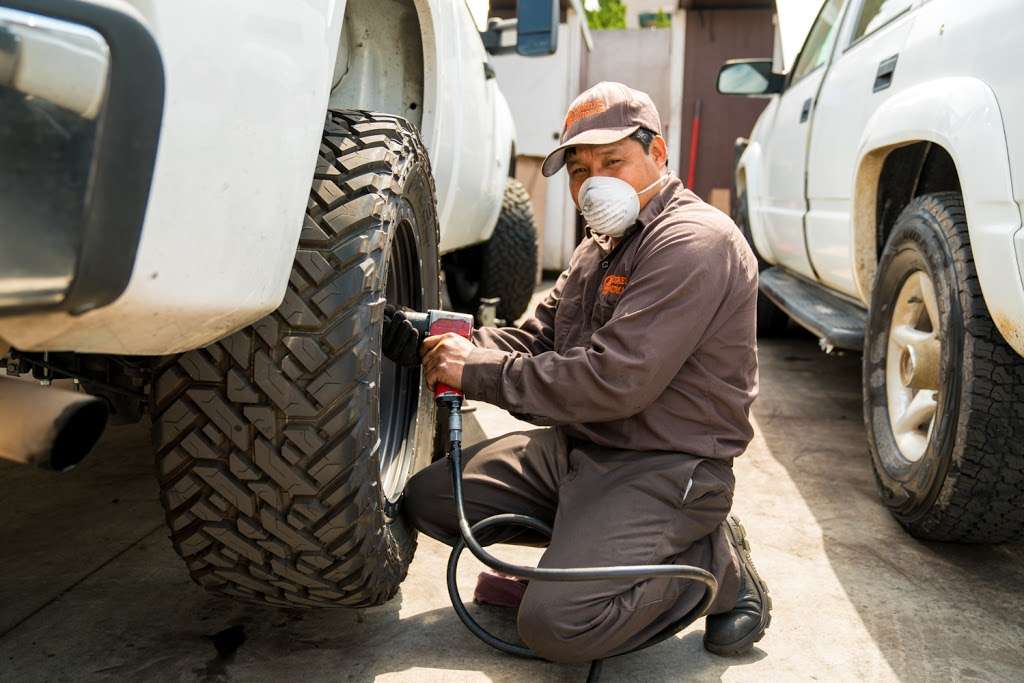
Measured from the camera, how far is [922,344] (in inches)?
101

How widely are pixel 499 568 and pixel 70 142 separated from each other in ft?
3.80

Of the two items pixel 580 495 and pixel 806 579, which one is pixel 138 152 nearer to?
pixel 580 495

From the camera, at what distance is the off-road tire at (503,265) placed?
493 centimetres

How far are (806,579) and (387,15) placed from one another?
5.95ft

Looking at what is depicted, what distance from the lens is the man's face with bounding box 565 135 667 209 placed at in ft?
7.11

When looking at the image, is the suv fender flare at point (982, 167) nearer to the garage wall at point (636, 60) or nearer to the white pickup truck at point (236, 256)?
the white pickup truck at point (236, 256)

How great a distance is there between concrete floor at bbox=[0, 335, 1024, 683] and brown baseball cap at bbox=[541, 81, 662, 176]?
1.10 metres

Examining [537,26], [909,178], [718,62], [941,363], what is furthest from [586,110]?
[718,62]

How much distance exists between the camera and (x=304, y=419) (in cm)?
162

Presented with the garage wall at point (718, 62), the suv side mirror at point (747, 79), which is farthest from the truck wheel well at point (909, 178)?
the garage wall at point (718, 62)

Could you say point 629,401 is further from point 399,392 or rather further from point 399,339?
point 399,392

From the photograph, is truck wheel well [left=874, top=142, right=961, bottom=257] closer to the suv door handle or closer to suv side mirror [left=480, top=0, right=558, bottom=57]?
the suv door handle

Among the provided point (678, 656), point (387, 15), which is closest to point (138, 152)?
point (678, 656)

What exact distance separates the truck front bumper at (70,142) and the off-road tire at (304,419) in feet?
1.88
